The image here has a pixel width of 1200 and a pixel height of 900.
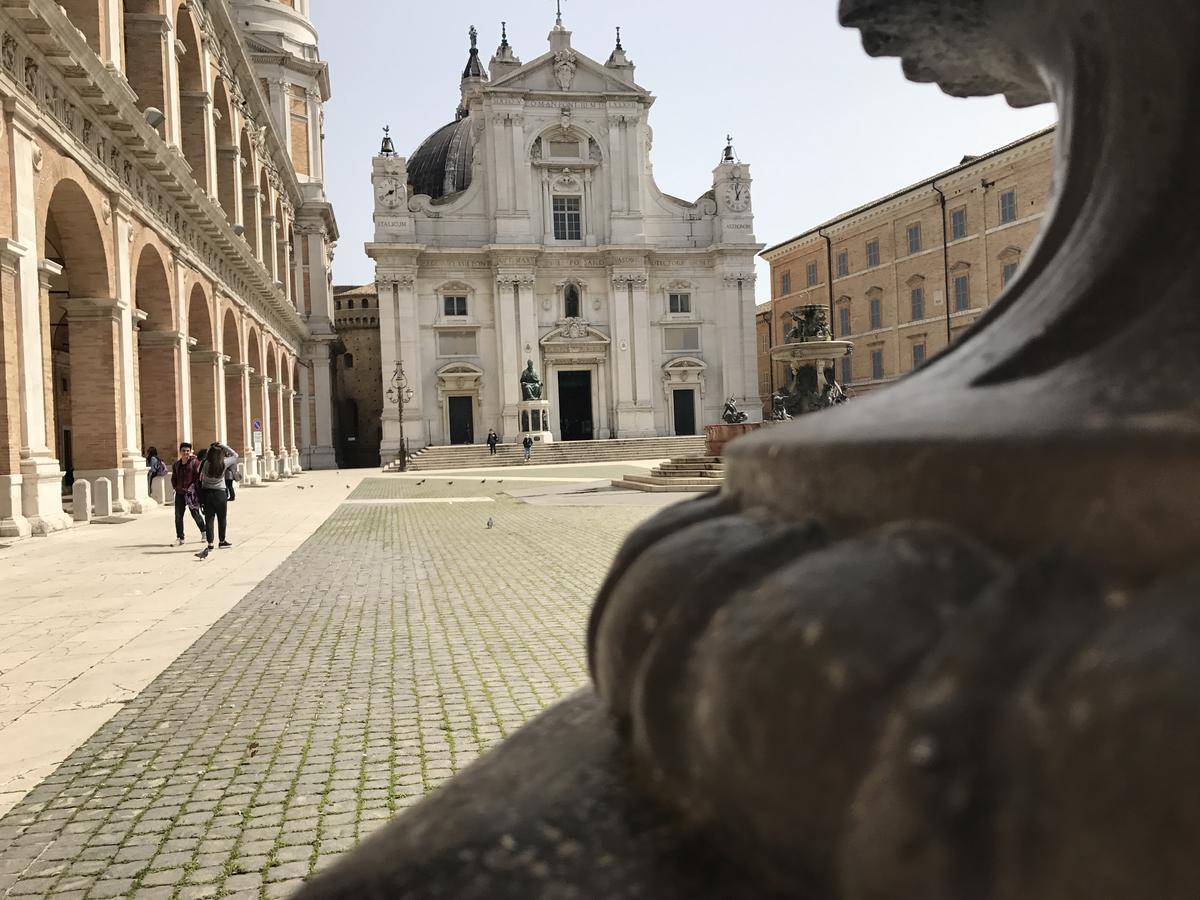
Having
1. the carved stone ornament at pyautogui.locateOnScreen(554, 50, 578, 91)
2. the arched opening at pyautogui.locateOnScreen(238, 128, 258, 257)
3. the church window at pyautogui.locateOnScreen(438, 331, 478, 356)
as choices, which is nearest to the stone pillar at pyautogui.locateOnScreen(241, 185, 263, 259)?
the arched opening at pyautogui.locateOnScreen(238, 128, 258, 257)

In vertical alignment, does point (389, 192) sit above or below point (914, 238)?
above

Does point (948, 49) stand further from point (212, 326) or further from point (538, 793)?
point (212, 326)

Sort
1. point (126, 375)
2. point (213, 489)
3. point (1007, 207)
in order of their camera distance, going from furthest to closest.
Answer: point (1007, 207), point (126, 375), point (213, 489)

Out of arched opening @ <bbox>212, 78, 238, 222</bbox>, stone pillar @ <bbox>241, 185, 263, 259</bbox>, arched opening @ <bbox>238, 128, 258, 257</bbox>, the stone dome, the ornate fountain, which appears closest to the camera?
the ornate fountain

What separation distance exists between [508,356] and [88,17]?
2596cm

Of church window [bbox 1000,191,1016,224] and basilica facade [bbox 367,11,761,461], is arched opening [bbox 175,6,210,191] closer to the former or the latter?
basilica facade [bbox 367,11,761,461]

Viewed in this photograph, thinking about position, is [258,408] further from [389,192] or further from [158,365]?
[389,192]

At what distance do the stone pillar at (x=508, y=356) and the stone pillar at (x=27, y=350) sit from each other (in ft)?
91.5

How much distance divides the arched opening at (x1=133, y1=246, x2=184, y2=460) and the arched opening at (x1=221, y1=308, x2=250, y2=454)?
705cm

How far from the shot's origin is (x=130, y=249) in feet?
55.9

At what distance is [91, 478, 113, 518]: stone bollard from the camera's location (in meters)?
14.7

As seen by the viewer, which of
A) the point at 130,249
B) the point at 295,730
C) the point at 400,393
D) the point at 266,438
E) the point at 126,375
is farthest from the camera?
the point at 400,393

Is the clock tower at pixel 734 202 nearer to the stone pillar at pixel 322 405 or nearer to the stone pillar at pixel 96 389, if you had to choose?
the stone pillar at pixel 322 405

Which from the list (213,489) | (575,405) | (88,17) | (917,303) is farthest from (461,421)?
(213,489)
